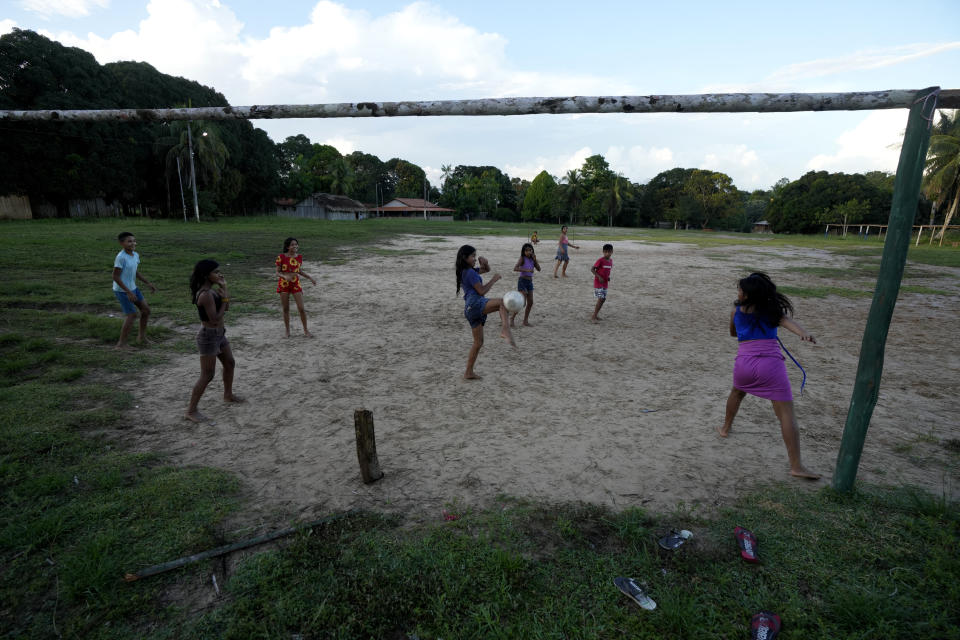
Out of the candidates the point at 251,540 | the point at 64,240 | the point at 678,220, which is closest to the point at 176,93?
the point at 64,240

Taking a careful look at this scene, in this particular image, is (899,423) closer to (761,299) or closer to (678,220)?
(761,299)

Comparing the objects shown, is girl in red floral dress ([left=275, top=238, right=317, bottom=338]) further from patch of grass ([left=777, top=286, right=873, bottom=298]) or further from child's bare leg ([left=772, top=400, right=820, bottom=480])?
patch of grass ([left=777, top=286, right=873, bottom=298])

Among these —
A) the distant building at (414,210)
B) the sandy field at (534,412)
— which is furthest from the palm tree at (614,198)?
the sandy field at (534,412)

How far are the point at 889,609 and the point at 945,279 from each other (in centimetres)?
2022

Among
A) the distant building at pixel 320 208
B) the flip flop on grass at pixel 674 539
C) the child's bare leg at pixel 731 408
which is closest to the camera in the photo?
the flip flop on grass at pixel 674 539

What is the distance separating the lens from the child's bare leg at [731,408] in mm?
4719

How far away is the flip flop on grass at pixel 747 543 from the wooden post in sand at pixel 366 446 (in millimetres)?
2821

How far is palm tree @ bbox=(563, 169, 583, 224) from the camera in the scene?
7912 cm

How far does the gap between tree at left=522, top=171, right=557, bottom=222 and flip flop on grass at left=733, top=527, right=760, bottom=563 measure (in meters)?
81.4

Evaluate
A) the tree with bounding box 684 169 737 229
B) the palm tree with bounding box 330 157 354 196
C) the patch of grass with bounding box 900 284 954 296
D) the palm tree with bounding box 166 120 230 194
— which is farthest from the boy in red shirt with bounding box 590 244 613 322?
the palm tree with bounding box 330 157 354 196

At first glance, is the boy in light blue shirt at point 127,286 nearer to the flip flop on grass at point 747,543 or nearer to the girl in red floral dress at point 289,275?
the girl in red floral dress at point 289,275

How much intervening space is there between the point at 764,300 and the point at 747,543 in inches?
81.9

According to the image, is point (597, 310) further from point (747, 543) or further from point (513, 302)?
point (747, 543)

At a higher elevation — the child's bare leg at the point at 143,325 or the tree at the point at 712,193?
the tree at the point at 712,193
